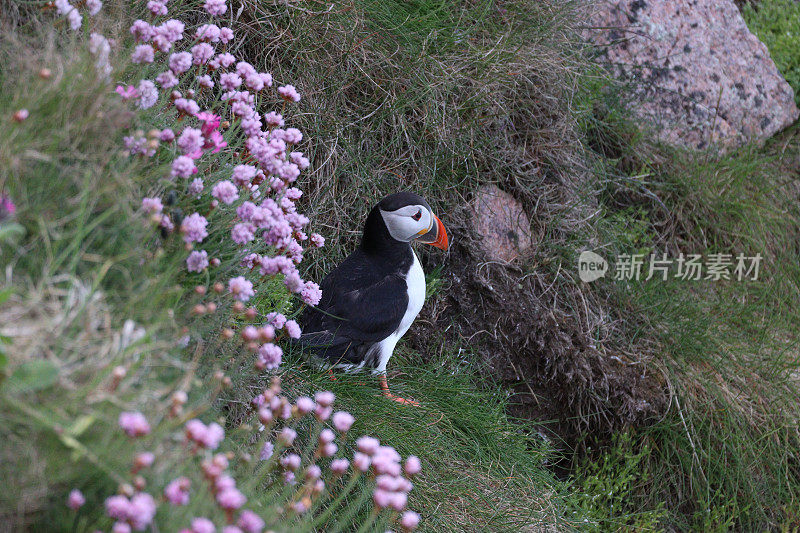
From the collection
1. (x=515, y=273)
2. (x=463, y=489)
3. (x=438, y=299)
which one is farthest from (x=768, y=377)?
(x=463, y=489)

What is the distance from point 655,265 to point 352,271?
7.15ft

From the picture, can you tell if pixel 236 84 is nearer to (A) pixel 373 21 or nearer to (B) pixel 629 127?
(A) pixel 373 21

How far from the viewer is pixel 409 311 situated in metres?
3.15

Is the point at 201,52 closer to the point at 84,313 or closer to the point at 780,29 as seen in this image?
the point at 84,313

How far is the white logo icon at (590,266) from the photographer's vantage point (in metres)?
4.13

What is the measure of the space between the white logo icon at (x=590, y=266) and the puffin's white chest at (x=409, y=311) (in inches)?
48.2

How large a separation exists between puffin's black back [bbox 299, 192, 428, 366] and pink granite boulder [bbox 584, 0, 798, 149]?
247 cm

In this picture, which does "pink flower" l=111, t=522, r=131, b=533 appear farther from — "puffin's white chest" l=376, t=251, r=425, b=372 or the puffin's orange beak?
the puffin's orange beak

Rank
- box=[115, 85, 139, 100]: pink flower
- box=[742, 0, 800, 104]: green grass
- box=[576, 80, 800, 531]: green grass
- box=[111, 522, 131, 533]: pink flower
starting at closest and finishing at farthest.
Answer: box=[111, 522, 131, 533]: pink flower → box=[115, 85, 139, 100]: pink flower → box=[576, 80, 800, 531]: green grass → box=[742, 0, 800, 104]: green grass

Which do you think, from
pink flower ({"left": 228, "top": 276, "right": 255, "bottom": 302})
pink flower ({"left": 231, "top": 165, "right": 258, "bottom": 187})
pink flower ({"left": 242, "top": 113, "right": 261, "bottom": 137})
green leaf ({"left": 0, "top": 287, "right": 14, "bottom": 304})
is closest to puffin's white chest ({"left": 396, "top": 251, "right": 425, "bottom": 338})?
pink flower ({"left": 242, "top": 113, "right": 261, "bottom": 137})

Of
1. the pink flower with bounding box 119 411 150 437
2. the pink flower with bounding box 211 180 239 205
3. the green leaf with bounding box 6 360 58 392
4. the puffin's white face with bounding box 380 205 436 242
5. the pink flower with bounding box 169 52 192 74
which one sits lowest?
the puffin's white face with bounding box 380 205 436 242

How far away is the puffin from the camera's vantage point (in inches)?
118

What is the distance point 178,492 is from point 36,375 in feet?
0.95

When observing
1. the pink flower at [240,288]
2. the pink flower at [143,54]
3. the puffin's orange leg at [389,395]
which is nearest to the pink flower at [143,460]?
the pink flower at [240,288]
